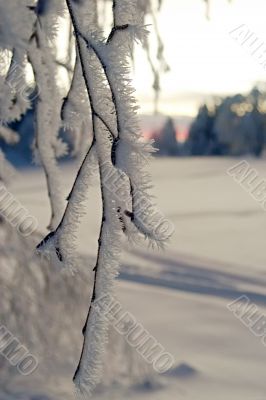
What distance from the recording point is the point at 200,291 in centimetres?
396

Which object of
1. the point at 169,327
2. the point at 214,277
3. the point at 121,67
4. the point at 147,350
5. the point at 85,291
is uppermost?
the point at 121,67

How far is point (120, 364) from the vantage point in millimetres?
2217

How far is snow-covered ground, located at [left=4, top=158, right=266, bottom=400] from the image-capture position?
2.26 m

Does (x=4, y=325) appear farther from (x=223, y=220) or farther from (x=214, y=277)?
(x=223, y=220)

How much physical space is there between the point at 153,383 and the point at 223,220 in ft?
17.7

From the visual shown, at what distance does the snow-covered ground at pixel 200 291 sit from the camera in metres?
2.26

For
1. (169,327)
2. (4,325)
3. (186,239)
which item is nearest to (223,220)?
(186,239)

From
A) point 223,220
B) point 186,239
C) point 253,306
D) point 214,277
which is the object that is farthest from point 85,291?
point 223,220

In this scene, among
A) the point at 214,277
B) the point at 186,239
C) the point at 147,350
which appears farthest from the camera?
the point at 186,239

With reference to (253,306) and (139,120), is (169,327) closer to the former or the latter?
(253,306)

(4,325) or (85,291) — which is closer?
(4,325)

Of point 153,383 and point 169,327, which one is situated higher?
point 153,383

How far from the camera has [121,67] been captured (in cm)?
104

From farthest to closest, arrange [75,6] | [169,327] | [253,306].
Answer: [253,306] < [169,327] < [75,6]
